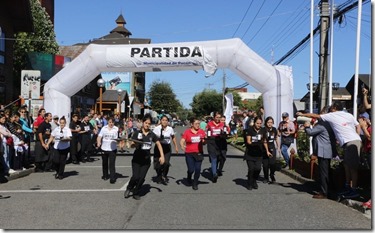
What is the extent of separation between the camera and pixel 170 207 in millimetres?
7887

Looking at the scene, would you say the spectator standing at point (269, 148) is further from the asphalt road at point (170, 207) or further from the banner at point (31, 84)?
the banner at point (31, 84)

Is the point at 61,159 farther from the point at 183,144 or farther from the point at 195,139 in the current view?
the point at 195,139

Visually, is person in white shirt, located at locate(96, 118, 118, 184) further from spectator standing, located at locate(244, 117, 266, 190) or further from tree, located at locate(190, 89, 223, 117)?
tree, located at locate(190, 89, 223, 117)

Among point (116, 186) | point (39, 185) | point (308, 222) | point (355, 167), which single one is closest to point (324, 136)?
point (355, 167)

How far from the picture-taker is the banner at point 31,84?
592 inches

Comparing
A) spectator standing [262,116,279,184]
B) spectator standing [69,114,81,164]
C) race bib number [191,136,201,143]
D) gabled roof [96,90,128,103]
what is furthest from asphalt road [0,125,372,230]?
gabled roof [96,90,128,103]

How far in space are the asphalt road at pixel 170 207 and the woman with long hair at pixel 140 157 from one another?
304 mm

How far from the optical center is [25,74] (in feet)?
50.0

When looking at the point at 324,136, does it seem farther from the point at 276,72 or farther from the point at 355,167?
the point at 276,72

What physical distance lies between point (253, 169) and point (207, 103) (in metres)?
86.2

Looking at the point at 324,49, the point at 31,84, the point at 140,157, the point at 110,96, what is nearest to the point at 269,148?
the point at 140,157

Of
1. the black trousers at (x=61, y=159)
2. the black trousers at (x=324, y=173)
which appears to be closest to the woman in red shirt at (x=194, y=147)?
the black trousers at (x=324, y=173)

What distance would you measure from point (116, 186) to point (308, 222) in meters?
5.13

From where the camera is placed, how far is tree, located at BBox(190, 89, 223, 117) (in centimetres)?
9531
